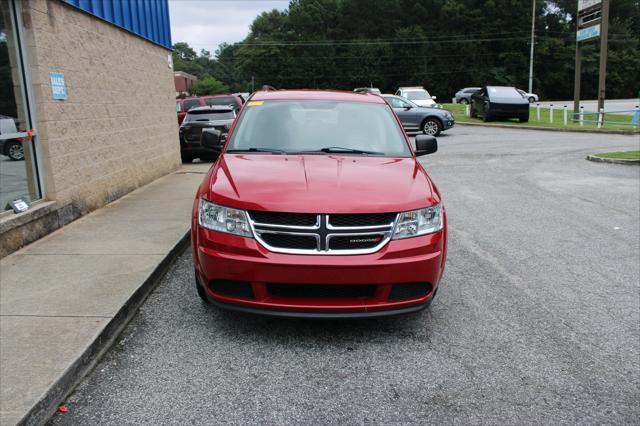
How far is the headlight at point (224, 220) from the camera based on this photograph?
3.86m

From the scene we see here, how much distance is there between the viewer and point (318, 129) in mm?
5328

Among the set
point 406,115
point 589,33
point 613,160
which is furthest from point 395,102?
point 589,33

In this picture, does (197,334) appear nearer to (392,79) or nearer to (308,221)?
(308,221)

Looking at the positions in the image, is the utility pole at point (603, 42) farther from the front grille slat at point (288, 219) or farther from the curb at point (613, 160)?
the front grille slat at point (288, 219)

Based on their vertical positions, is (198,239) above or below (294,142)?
below

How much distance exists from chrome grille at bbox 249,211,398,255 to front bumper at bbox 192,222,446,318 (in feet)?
0.20

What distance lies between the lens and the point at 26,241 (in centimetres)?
608

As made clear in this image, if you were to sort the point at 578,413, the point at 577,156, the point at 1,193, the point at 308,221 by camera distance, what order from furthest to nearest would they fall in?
the point at 577,156, the point at 1,193, the point at 308,221, the point at 578,413

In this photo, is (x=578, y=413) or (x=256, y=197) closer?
(x=578, y=413)

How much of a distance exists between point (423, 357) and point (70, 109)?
228 inches

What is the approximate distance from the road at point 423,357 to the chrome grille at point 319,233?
2.34 ft

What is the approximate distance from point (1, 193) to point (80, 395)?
3.55 metres

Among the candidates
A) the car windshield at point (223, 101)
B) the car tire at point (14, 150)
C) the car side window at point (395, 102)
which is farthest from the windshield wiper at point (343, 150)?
the car side window at point (395, 102)

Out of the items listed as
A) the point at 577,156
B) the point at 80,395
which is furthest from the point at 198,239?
the point at 577,156
